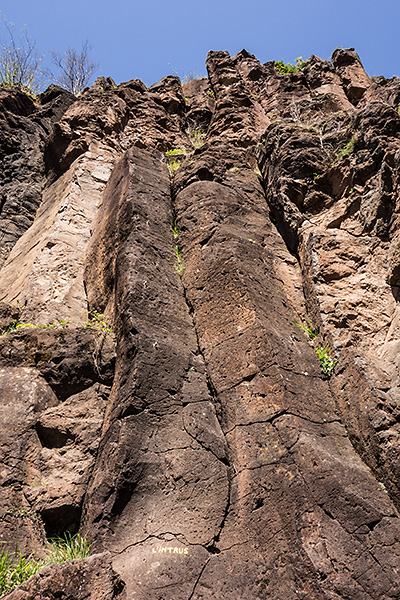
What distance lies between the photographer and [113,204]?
8125mm

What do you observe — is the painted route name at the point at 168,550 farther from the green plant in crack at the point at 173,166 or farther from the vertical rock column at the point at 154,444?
the green plant in crack at the point at 173,166

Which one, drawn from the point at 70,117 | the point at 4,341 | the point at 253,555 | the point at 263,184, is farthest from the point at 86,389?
the point at 70,117

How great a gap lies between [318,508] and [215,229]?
14.7 ft

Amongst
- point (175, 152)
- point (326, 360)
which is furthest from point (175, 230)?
point (175, 152)

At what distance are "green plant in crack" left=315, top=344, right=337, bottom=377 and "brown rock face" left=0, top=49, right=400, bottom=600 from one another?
1.0 inches

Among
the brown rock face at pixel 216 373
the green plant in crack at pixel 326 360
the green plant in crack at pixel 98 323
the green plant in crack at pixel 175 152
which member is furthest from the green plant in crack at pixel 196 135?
the green plant in crack at pixel 326 360

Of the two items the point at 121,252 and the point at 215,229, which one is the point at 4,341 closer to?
the point at 121,252

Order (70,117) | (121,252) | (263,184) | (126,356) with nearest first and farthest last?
(126,356) → (121,252) → (263,184) → (70,117)

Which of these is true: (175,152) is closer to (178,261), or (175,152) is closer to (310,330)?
(178,261)

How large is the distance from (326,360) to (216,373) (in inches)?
58.0

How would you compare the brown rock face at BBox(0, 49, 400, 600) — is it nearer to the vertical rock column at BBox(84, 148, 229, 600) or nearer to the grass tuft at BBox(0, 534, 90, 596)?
the vertical rock column at BBox(84, 148, 229, 600)

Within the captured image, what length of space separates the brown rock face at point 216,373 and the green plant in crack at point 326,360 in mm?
26

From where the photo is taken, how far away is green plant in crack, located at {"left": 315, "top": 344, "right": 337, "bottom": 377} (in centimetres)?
576

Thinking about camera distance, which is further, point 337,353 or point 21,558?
point 337,353
